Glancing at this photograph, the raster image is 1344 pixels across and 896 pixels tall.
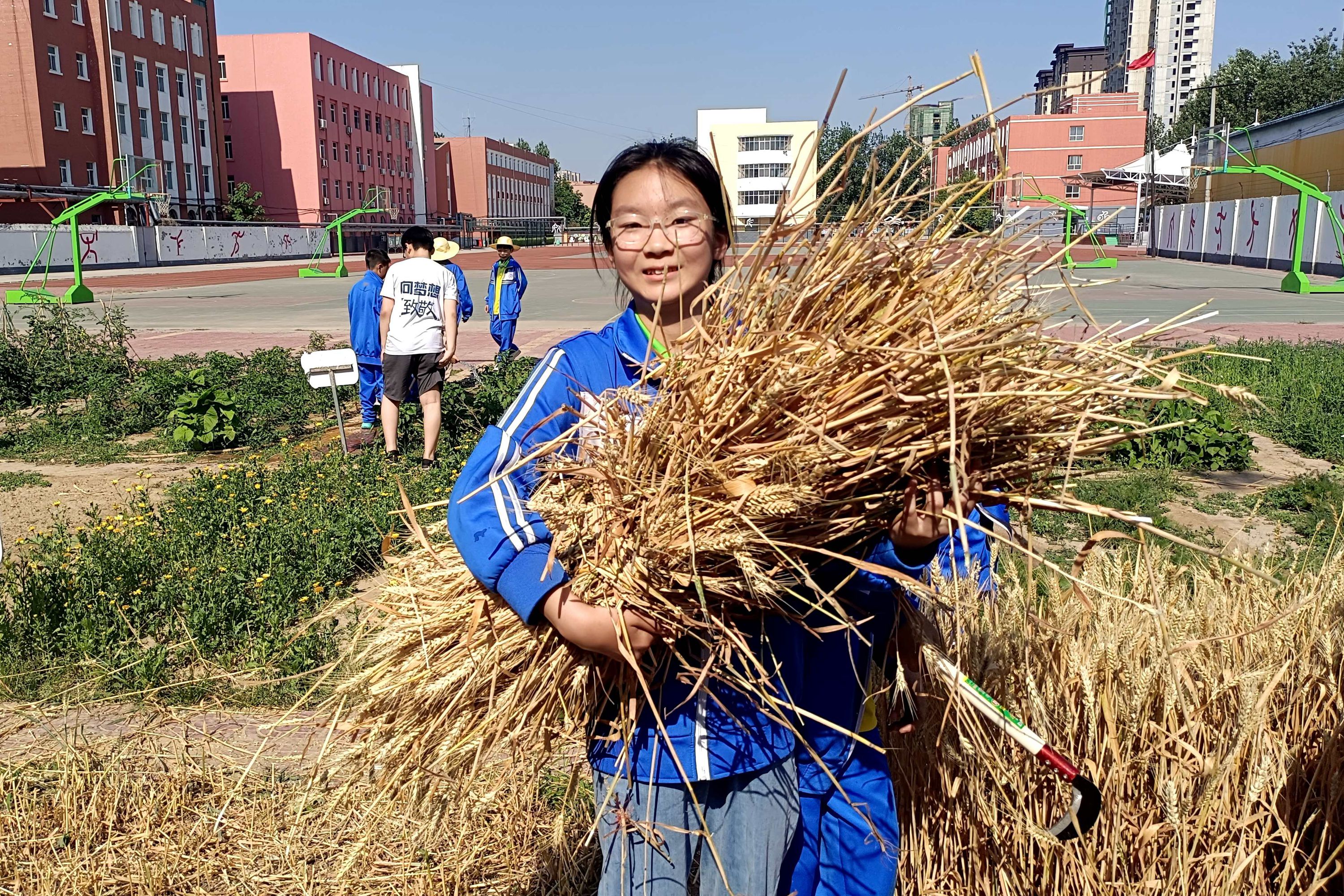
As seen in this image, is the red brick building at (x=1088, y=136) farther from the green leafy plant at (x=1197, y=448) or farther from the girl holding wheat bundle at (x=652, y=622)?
the girl holding wheat bundle at (x=652, y=622)

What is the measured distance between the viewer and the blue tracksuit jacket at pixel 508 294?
9.57 meters

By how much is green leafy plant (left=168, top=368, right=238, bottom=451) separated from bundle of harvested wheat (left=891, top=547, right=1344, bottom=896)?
6.22 m

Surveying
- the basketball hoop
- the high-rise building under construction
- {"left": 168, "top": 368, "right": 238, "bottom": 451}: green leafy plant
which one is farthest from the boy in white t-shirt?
the high-rise building under construction

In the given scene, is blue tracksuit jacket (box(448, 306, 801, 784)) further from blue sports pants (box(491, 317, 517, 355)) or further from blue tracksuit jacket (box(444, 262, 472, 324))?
blue sports pants (box(491, 317, 517, 355))

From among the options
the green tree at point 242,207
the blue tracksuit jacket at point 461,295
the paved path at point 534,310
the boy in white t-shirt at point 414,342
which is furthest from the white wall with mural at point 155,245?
the boy in white t-shirt at point 414,342

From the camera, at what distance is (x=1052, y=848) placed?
6.50ft

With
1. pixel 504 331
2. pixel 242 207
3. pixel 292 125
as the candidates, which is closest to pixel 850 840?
pixel 504 331

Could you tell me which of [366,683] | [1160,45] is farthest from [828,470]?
[1160,45]

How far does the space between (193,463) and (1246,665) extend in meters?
6.48

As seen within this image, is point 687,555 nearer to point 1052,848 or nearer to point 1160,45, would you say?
point 1052,848

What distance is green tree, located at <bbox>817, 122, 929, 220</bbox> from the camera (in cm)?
137

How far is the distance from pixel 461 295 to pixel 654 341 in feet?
22.7

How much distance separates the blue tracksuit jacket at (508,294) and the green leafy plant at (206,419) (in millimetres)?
2806

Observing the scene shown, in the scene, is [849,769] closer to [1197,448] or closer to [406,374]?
[1197,448]
